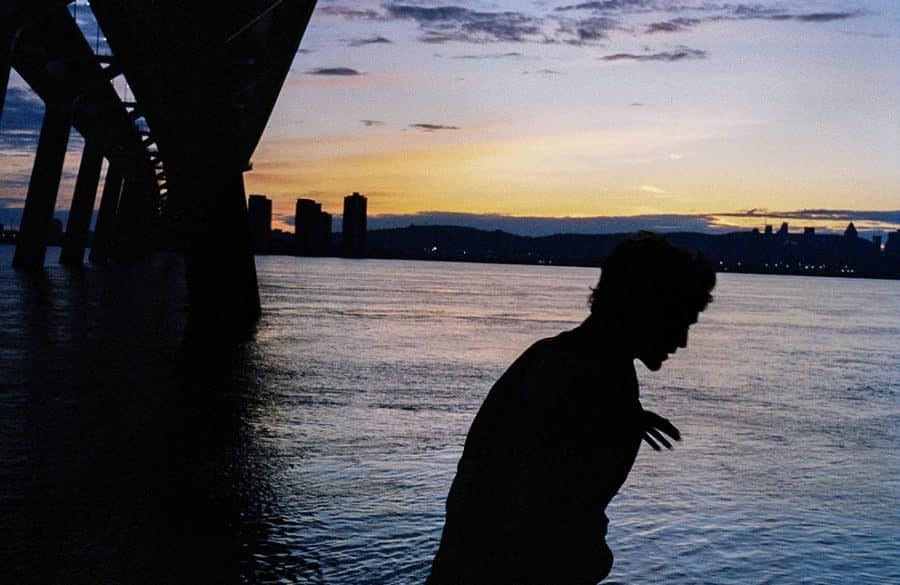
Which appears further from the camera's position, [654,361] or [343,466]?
[343,466]

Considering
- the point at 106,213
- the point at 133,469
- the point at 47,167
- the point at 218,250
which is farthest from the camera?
the point at 106,213

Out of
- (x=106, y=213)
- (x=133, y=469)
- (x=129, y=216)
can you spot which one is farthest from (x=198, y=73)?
(x=129, y=216)

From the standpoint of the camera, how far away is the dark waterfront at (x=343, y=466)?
16.1 feet

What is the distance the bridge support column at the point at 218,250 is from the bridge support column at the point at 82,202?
103 feet

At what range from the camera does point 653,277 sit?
216 centimetres

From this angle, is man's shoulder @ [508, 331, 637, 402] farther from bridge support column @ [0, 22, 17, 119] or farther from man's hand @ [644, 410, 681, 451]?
bridge support column @ [0, 22, 17, 119]

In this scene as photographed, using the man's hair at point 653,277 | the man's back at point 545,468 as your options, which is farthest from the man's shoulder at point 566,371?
the man's hair at point 653,277

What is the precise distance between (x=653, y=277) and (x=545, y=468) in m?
0.44

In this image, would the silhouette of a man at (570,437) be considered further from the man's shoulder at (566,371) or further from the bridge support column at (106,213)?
the bridge support column at (106,213)

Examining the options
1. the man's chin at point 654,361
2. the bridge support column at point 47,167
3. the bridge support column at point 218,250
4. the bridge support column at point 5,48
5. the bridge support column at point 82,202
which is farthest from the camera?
the bridge support column at point 82,202

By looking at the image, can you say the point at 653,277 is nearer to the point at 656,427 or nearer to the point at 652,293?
the point at 652,293

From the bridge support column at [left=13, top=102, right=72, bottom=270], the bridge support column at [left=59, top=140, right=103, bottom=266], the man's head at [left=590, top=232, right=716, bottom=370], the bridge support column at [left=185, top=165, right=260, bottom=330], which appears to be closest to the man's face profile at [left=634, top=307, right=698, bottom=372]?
the man's head at [left=590, top=232, right=716, bottom=370]

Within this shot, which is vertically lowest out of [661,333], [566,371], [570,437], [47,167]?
[570,437]

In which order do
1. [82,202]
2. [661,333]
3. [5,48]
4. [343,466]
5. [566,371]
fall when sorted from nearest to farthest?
[566,371] → [661,333] → [343,466] → [5,48] → [82,202]
